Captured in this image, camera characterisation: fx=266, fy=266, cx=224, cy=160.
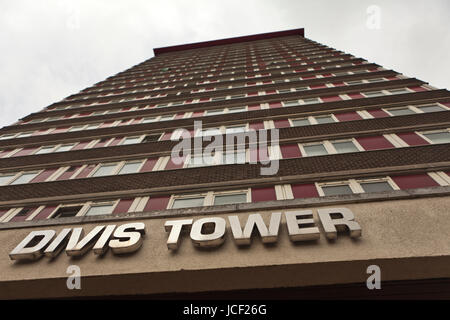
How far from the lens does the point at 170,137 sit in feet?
55.4

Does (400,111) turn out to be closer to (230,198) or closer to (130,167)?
(230,198)

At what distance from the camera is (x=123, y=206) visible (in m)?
10.6

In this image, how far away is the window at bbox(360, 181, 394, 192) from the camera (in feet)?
30.8

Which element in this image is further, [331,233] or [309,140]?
[309,140]

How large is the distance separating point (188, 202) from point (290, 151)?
18.4ft

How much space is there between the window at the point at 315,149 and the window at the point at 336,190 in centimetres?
282

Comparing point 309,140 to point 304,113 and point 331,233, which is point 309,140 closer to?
point 304,113

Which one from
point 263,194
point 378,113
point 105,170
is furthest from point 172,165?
point 378,113

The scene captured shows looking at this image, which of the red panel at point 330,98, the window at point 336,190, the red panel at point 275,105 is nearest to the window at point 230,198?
the window at point 336,190

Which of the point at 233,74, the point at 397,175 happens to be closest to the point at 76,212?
the point at 397,175

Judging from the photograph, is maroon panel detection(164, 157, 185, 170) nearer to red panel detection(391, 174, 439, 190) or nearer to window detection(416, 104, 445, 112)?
red panel detection(391, 174, 439, 190)

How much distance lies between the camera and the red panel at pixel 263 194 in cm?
979
